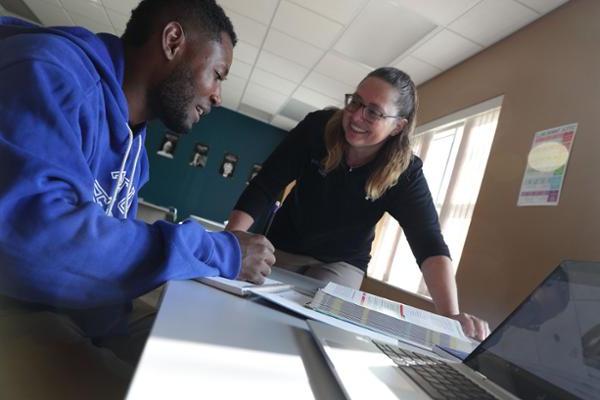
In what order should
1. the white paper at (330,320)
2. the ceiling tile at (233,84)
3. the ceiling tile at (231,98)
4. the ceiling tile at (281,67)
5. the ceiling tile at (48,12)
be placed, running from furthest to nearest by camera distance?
the ceiling tile at (231,98), the ceiling tile at (233,84), the ceiling tile at (48,12), the ceiling tile at (281,67), the white paper at (330,320)

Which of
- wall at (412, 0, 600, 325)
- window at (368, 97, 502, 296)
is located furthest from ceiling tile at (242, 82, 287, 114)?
wall at (412, 0, 600, 325)

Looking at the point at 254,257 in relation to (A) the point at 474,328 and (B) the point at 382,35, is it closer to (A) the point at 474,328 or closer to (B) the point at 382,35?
(A) the point at 474,328

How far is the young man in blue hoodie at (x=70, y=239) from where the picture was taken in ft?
1.53

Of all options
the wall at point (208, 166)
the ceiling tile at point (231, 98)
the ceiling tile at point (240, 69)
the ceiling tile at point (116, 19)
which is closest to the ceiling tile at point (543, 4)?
the ceiling tile at point (240, 69)

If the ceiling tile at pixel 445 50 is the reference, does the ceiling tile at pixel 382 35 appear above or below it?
below

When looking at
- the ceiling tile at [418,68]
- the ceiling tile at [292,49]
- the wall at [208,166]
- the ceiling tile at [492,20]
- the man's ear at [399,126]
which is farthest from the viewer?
the wall at [208,166]

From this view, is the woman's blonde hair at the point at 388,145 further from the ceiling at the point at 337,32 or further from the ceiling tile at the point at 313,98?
the ceiling tile at the point at 313,98

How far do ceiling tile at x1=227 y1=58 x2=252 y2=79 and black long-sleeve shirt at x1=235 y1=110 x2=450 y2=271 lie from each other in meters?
3.64

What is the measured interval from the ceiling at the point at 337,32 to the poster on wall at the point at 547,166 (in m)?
0.90

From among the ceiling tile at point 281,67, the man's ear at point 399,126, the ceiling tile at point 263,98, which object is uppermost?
the ceiling tile at point 263,98

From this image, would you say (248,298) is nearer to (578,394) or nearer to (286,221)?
(578,394)

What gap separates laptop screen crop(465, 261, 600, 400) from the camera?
1.65 ft

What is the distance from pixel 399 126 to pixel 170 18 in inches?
36.2

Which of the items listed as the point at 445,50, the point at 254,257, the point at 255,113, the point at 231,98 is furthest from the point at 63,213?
the point at 255,113
